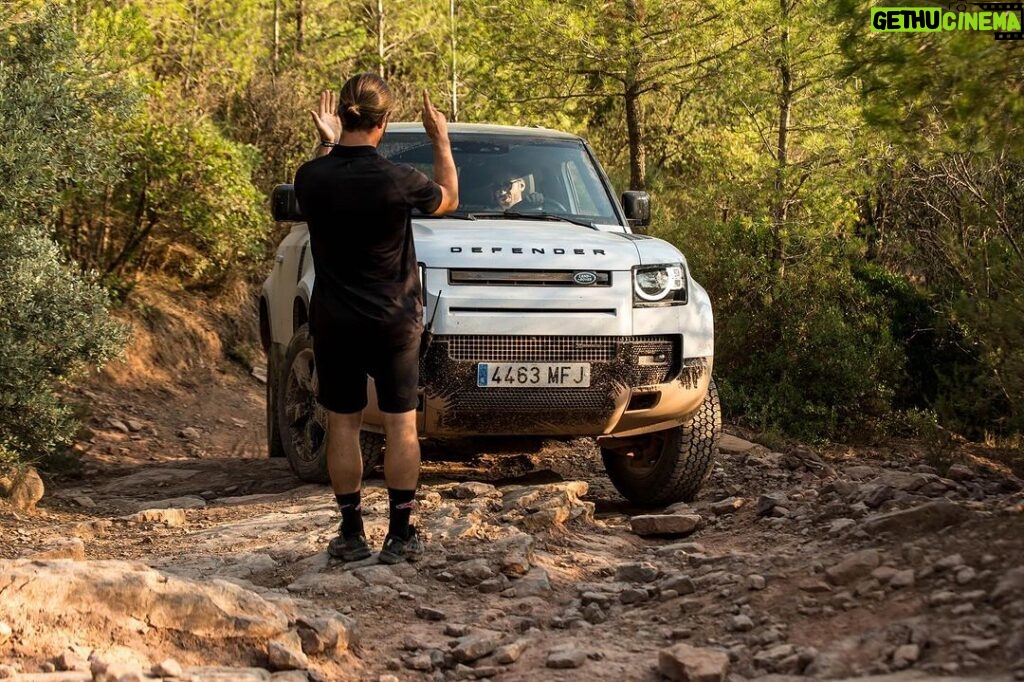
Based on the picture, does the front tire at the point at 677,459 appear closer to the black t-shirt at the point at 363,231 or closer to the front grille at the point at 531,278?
the front grille at the point at 531,278

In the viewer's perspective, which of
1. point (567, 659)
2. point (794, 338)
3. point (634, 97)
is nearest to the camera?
point (567, 659)

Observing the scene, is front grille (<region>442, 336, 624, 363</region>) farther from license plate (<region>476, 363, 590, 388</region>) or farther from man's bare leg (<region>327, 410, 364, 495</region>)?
man's bare leg (<region>327, 410, 364, 495</region>)

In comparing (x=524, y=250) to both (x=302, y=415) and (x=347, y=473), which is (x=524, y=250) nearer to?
(x=347, y=473)

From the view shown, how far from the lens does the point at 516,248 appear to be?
6.62 meters

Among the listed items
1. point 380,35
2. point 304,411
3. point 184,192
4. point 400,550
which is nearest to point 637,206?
point 304,411

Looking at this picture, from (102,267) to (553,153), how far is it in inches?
286

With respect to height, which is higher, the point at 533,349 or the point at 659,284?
the point at 659,284

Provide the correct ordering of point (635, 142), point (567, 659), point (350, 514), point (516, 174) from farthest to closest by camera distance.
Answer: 1. point (635, 142)
2. point (516, 174)
3. point (350, 514)
4. point (567, 659)

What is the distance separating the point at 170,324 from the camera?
14273 millimetres

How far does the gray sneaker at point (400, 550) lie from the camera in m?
5.61

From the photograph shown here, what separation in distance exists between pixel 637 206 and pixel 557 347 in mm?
1692

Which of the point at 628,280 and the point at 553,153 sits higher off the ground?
the point at 553,153

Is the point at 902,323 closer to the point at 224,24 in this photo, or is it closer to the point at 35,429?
the point at 35,429

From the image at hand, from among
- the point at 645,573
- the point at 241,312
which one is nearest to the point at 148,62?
the point at 241,312
